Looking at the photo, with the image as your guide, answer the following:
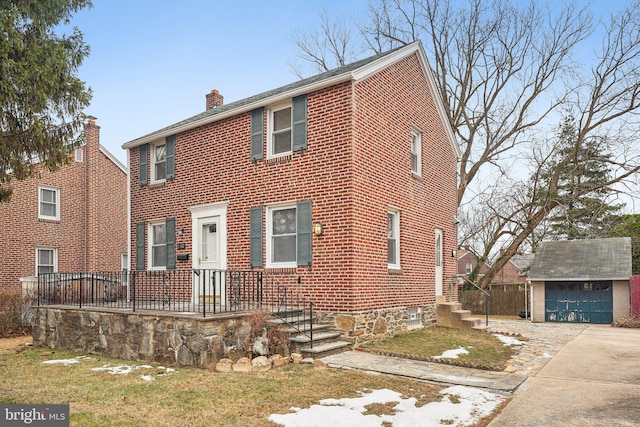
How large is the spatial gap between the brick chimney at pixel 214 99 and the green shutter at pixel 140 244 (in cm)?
576

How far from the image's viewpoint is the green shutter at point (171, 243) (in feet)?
42.8

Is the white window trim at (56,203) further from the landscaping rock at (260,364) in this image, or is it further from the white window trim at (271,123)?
the landscaping rock at (260,364)

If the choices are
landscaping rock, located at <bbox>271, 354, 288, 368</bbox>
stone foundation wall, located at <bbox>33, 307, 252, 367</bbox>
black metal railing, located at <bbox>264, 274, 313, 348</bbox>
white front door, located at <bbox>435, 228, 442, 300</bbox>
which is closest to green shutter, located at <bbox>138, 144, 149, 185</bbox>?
stone foundation wall, located at <bbox>33, 307, 252, 367</bbox>

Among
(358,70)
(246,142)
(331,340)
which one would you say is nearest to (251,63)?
(246,142)

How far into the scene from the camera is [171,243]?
1316cm


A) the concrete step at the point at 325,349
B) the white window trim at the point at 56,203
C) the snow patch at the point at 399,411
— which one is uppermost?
the white window trim at the point at 56,203

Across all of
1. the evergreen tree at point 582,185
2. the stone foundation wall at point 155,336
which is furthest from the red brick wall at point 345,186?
the evergreen tree at point 582,185

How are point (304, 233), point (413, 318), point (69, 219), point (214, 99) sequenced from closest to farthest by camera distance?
point (304, 233) → point (413, 318) → point (214, 99) → point (69, 219)

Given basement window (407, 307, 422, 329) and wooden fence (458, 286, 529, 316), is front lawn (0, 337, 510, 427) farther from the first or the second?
wooden fence (458, 286, 529, 316)

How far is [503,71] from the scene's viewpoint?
2403 centimetres

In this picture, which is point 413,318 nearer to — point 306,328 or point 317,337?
point 306,328

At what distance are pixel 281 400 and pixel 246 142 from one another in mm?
7168

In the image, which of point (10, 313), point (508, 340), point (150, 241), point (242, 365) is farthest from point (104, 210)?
point (508, 340)

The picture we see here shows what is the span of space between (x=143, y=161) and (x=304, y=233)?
6.52 meters
